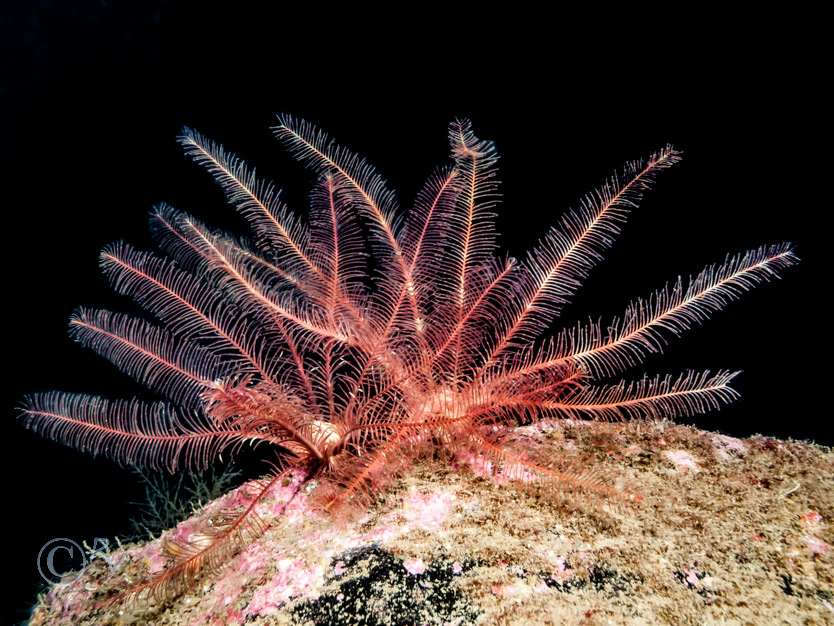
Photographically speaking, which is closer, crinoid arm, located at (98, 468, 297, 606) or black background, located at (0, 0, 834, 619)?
crinoid arm, located at (98, 468, 297, 606)

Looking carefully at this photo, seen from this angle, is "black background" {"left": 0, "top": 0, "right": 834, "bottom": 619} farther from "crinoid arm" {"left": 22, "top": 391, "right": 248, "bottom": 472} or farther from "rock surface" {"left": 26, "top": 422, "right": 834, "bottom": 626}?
"crinoid arm" {"left": 22, "top": 391, "right": 248, "bottom": 472}

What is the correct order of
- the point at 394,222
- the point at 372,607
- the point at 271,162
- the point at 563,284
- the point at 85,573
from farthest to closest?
the point at 271,162 → the point at 394,222 → the point at 563,284 → the point at 85,573 → the point at 372,607

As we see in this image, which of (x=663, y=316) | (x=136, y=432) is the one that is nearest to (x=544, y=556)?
(x=663, y=316)

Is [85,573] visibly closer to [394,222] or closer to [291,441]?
[291,441]

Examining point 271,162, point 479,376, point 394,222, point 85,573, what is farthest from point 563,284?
point 85,573

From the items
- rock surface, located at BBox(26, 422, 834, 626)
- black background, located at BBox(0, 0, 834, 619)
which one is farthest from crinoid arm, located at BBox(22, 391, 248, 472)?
black background, located at BBox(0, 0, 834, 619)

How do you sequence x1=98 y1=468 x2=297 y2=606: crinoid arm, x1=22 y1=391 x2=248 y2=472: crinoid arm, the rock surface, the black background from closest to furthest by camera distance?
the rock surface → x1=98 y1=468 x2=297 y2=606: crinoid arm → x1=22 y1=391 x2=248 y2=472: crinoid arm → the black background

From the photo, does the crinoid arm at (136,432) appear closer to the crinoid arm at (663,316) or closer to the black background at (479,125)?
the crinoid arm at (663,316)

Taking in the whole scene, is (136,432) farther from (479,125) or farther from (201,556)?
(479,125)
